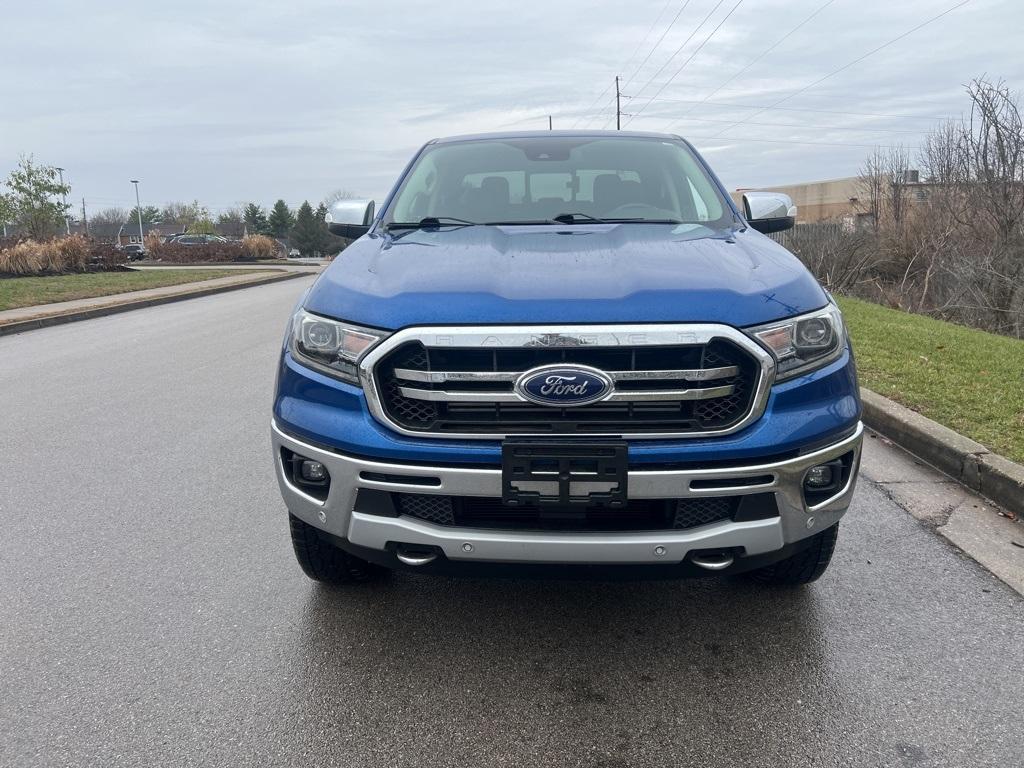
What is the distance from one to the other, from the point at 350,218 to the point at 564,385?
2.27 m

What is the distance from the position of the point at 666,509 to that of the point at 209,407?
194 inches

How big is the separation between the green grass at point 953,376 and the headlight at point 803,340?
2342mm

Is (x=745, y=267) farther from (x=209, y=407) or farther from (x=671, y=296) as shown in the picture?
(x=209, y=407)

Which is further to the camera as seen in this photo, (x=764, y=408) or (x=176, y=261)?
(x=176, y=261)

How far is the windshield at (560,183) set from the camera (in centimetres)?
374

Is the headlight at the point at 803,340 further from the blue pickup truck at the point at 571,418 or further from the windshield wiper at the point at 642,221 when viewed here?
the windshield wiper at the point at 642,221

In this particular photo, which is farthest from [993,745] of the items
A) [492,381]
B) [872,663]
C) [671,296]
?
[492,381]

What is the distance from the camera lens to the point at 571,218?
3.64 meters

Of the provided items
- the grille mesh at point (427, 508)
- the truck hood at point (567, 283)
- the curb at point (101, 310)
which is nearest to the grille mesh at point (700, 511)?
the truck hood at point (567, 283)

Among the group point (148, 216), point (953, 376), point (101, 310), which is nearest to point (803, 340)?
point (953, 376)

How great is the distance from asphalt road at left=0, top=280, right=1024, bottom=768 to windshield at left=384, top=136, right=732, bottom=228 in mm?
1640

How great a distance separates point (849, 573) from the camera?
3.32 meters

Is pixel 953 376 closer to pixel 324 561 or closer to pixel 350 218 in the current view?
pixel 350 218

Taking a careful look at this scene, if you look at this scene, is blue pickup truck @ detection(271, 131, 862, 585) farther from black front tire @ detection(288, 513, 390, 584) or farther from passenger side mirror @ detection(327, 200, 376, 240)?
passenger side mirror @ detection(327, 200, 376, 240)
